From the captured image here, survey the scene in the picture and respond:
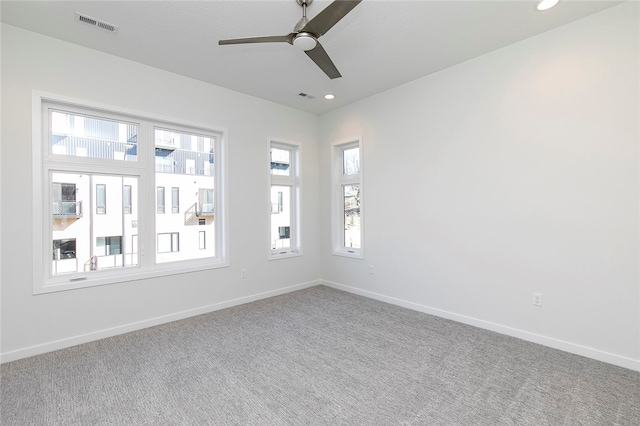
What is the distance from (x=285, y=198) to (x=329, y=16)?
3348 millimetres

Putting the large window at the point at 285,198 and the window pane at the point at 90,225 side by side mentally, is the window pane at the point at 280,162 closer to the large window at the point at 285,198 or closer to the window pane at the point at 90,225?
the large window at the point at 285,198

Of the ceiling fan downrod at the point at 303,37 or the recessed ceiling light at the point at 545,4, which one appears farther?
the recessed ceiling light at the point at 545,4

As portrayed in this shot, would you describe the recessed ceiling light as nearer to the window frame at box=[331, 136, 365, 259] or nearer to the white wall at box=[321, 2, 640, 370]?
the white wall at box=[321, 2, 640, 370]

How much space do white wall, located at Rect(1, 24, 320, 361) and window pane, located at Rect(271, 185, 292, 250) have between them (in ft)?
0.92

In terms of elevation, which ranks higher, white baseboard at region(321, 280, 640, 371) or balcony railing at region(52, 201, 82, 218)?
balcony railing at region(52, 201, 82, 218)

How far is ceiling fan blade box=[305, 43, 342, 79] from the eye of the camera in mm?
2308

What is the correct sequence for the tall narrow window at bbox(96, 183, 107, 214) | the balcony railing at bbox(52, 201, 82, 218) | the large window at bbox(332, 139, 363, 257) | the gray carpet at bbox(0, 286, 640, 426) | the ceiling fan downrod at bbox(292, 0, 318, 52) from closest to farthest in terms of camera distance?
the gray carpet at bbox(0, 286, 640, 426)
the ceiling fan downrod at bbox(292, 0, 318, 52)
the balcony railing at bbox(52, 201, 82, 218)
the tall narrow window at bbox(96, 183, 107, 214)
the large window at bbox(332, 139, 363, 257)

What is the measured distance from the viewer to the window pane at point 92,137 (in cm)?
304

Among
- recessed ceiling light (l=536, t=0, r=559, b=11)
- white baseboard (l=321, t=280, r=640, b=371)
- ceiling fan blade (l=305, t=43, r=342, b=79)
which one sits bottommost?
white baseboard (l=321, t=280, r=640, b=371)

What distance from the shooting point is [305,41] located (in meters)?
2.13

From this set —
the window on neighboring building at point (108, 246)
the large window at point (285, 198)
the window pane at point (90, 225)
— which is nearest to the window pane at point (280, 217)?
the large window at point (285, 198)

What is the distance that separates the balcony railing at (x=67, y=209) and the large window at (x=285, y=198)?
7.88 ft

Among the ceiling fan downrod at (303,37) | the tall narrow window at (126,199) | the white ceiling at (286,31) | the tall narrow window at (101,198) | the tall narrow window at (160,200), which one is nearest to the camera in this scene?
the ceiling fan downrod at (303,37)

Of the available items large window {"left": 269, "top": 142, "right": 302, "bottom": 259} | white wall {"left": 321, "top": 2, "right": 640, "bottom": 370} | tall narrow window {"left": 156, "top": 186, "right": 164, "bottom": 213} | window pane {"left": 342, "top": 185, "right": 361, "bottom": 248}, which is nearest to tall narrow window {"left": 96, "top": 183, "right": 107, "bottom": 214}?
tall narrow window {"left": 156, "top": 186, "right": 164, "bottom": 213}
